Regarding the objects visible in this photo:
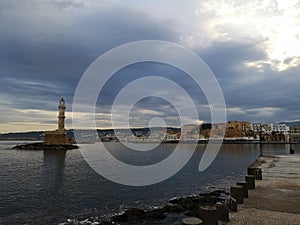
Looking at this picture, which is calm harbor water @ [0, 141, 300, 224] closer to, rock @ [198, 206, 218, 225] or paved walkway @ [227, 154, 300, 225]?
paved walkway @ [227, 154, 300, 225]

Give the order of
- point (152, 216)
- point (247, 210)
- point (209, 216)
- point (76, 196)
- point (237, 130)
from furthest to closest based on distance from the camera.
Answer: point (237, 130), point (76, 196), point (152, 216), point (247, 210), point (209, 216)

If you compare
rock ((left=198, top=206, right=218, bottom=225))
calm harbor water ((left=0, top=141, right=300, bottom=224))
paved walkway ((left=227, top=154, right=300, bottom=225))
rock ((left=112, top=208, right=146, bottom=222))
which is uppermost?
rock ((left=198, top=206, right=218, bottom=225))

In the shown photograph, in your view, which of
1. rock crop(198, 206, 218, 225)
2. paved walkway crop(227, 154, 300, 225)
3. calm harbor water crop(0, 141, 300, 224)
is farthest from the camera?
calm harbor water crop(0, 141, 300, 224)

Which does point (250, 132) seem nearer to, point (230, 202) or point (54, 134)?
point (54, 134)

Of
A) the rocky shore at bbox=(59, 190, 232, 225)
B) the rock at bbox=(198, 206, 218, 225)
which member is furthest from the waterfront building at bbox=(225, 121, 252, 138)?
the rock at bbox=(198, 206, 218, 225)

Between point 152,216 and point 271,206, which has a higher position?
point 271,206

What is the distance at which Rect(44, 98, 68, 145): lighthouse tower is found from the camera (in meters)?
95.9

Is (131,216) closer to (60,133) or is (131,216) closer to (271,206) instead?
(271,206)

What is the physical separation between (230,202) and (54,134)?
98.9 meters

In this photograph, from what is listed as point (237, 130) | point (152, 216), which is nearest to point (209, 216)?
point (152, 216)

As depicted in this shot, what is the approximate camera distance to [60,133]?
99375 mm

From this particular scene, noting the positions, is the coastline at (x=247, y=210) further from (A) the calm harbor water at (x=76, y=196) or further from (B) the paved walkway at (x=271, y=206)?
(A) the calm harbor water at (x=76, y=196)

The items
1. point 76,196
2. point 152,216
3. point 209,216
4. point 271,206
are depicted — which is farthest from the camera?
point 76,196

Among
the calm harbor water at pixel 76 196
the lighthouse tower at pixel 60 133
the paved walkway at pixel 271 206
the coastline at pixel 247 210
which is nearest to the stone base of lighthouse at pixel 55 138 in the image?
the lighthouse tower at pixel 60 133
